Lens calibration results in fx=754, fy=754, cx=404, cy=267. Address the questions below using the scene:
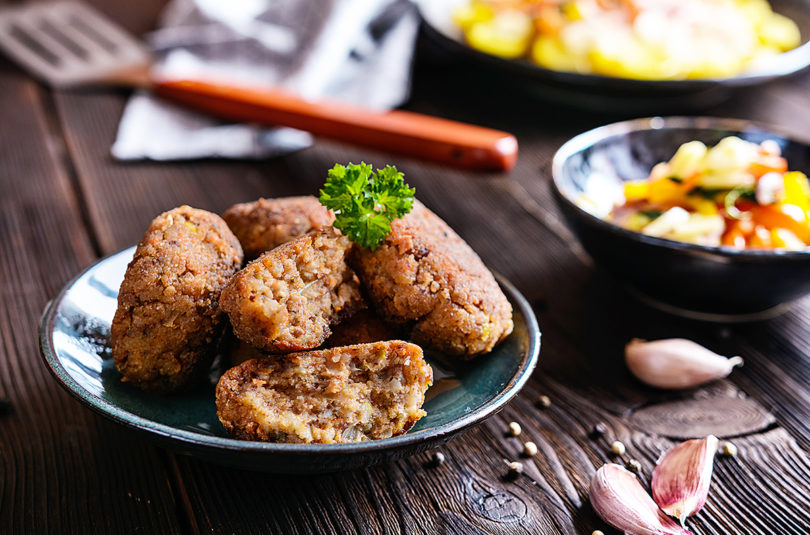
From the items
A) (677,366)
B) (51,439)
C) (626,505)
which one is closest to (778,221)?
(677,366)

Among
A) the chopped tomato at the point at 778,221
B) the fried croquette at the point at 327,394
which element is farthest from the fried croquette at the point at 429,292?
the chopped tomato at the point at 778,221

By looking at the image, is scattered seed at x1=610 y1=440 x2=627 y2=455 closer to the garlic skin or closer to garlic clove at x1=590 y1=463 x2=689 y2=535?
garlic clove at x1=590 y1=463 x2=689 y2=535

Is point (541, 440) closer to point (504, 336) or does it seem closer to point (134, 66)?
point (504, 336)

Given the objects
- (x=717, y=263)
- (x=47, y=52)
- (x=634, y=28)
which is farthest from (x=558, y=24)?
(x=47, y=52)

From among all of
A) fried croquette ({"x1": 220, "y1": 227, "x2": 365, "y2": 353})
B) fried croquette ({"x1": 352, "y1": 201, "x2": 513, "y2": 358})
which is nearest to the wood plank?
fried croquette ({"x1": 220, "y1": 227, "x2": 365, "y2": 353})

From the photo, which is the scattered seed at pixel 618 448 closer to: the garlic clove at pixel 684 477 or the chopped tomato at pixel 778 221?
the garlic clove at pixel 684 477

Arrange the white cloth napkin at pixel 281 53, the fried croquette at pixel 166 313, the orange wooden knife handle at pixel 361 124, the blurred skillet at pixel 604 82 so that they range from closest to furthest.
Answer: the fried croquette at pixel 166 313, the orange wooden knife handle at pixel 361 124, the blurred skillet at pixel 604 82, the white cloth napkin at pixel 281 53
